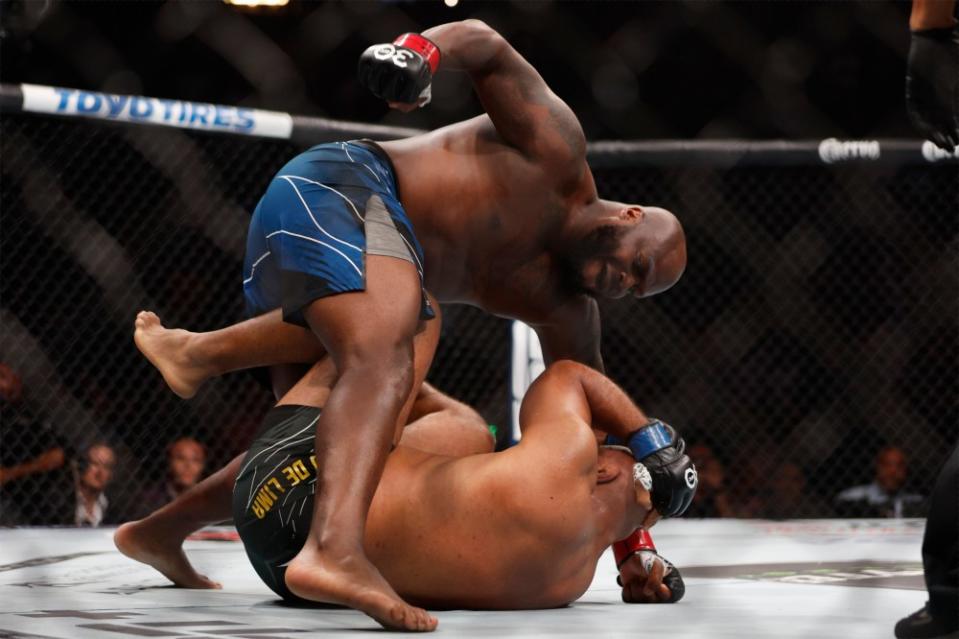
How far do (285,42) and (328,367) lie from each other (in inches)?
63.9

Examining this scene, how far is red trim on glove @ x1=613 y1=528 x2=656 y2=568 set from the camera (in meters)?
1.58

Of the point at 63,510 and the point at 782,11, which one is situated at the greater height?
the point at 782,11

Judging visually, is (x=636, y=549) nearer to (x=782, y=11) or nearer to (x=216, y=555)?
(x=216, y=555)

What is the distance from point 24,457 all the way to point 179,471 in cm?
35

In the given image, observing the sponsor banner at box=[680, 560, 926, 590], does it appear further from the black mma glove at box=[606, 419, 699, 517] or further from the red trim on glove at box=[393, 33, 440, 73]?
the red trim on glove at box=[393, 33, 440, 73]

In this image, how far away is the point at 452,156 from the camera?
165 cm

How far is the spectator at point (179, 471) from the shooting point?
2852 mm

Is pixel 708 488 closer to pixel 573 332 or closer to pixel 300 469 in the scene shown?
pixel 573 332

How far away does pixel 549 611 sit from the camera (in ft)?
4.63

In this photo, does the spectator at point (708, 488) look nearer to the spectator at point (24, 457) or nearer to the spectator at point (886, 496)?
the spectator at point (886, 496)

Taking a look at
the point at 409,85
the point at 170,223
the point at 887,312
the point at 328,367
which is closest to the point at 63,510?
the point at 170,223

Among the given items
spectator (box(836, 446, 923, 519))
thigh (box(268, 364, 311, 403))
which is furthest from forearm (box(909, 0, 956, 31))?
spectator (box(836, 446, 923, 519))

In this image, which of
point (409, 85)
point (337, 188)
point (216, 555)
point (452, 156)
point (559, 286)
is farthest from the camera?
point (216, 555)

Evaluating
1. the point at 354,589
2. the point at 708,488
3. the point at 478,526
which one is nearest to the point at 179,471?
the point at 708,488
